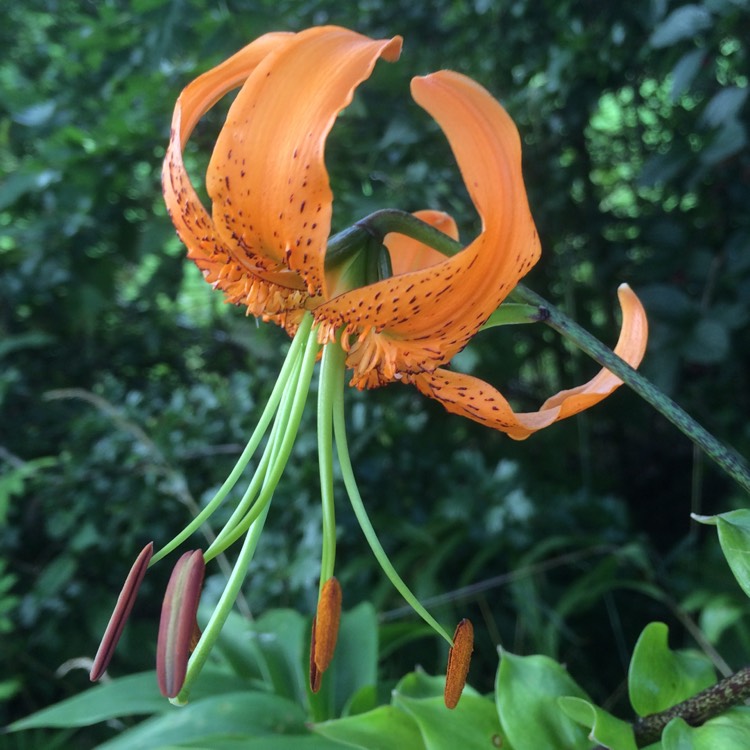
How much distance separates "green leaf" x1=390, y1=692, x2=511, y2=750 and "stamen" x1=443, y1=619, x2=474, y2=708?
0.07m

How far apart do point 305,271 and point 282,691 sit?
0.57 metres

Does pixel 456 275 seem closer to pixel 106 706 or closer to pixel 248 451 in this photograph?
pixel 248 451

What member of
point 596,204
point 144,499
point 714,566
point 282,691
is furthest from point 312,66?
point 596,204

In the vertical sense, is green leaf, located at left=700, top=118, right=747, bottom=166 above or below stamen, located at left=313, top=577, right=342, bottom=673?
above

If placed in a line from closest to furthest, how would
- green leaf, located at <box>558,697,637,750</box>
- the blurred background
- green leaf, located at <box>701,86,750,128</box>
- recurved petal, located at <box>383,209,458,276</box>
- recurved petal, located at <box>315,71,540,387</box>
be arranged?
recurved petal, located at <box>315,71,540,387</box>
green leaf, located at <box>558,697,637,750</box>
recurved petal, located at <box>383,209,458,276</box>
green leaf, located at <box>701,86,750,128</box>
the blurred background

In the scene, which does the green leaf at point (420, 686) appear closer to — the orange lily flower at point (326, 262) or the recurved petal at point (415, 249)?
the orange lily flower at point (326, 262)

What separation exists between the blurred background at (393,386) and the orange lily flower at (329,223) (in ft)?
1.60

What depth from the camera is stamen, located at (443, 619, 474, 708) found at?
1.47 ft

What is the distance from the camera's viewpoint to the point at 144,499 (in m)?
1.19

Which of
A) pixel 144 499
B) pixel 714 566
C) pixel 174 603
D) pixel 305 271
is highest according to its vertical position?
pixel 305 271

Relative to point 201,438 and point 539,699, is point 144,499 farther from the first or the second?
point 539,699

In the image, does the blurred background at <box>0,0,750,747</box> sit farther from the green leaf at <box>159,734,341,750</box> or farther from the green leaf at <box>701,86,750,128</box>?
the green leaf at <box>159,734,341,750</box>

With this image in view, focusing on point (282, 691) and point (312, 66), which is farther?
point (282, 691)

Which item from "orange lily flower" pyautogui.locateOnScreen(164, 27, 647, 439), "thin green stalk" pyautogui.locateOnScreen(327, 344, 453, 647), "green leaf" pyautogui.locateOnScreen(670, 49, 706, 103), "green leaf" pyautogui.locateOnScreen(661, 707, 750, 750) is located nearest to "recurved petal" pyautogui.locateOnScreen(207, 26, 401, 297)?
"orange lily flower" pyautogui.locateOnScreen(164, 27, 647, 439)
